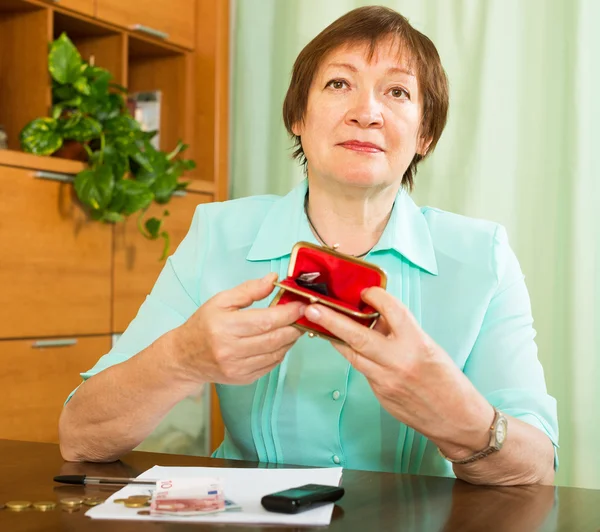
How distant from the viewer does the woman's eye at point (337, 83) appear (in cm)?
153

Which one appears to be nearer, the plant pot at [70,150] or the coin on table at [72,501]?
the coin on table at [72,501]

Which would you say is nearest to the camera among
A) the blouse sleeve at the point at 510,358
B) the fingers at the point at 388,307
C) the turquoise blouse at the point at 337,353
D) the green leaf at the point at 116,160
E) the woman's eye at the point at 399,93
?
the fingers at the point at 388,307

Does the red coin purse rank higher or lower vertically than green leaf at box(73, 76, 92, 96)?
lower

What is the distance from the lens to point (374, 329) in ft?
3.38

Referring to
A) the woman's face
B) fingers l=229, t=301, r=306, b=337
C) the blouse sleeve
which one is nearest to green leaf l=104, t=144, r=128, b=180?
the woman's face

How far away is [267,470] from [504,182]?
6.56ft

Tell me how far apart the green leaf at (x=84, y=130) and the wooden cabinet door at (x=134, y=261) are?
13.6 inches

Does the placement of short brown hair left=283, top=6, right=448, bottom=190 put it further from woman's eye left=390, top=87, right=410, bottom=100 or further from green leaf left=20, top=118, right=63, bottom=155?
green leaf left=20, top=118, right=63, bottom=155

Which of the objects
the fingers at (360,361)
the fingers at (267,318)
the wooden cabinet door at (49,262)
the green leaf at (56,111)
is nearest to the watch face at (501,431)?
the fingers at (360,361)

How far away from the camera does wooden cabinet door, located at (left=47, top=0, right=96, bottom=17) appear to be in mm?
2758

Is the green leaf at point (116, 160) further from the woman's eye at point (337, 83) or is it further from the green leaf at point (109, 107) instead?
the woman's eye at point (337, 83)


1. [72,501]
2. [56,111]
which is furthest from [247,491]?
[56,111]

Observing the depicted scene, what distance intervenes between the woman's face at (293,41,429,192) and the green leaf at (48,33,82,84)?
143cm

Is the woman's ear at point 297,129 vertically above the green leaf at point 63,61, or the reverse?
the green leaf at point 63,61
